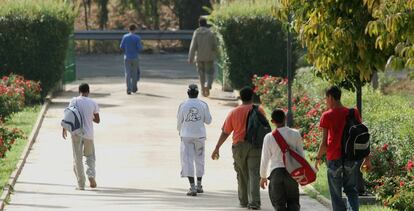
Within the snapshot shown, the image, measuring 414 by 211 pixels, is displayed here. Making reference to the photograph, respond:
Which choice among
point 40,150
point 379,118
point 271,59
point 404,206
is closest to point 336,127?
point 404,206

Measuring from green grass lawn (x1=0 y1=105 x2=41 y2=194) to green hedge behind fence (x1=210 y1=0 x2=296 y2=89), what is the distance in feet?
16.0

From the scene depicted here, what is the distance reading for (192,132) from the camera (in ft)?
62.0

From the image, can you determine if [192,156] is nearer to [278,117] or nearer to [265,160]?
[265,160]

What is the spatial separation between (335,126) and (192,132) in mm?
4018

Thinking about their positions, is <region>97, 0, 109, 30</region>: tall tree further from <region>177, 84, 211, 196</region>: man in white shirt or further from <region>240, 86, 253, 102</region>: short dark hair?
<region>240, 86, 253, 102</region>: short dark hair

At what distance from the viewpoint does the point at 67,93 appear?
33719 millimetres

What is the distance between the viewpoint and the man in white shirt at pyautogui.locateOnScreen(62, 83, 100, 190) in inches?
773

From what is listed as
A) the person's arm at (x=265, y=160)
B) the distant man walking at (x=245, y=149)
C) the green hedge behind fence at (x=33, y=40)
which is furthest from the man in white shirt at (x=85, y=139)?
the green hedge behind fence at (x=33, y=40)

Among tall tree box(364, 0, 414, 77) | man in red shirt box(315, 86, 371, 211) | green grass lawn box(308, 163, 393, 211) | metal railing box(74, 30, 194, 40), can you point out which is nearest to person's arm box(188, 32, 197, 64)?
green grass lawn box(308, 163, 393, 211)

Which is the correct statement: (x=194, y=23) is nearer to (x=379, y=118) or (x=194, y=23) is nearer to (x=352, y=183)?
(x=379, y=118)

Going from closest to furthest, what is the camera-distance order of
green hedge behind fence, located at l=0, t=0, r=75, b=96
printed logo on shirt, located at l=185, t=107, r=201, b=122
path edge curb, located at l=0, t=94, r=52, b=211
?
path edge curb, located at l=0, t=94, r=52, b=211, printed logo on shirt, located at l=185, t=107, r=201, b=122, green hedge behind fence, located at l=0, t=0, r=75, b=96

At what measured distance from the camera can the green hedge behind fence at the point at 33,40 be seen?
103ft

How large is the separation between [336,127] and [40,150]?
9653 millimetres

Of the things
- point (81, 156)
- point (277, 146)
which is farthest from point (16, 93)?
point (277, 146)
